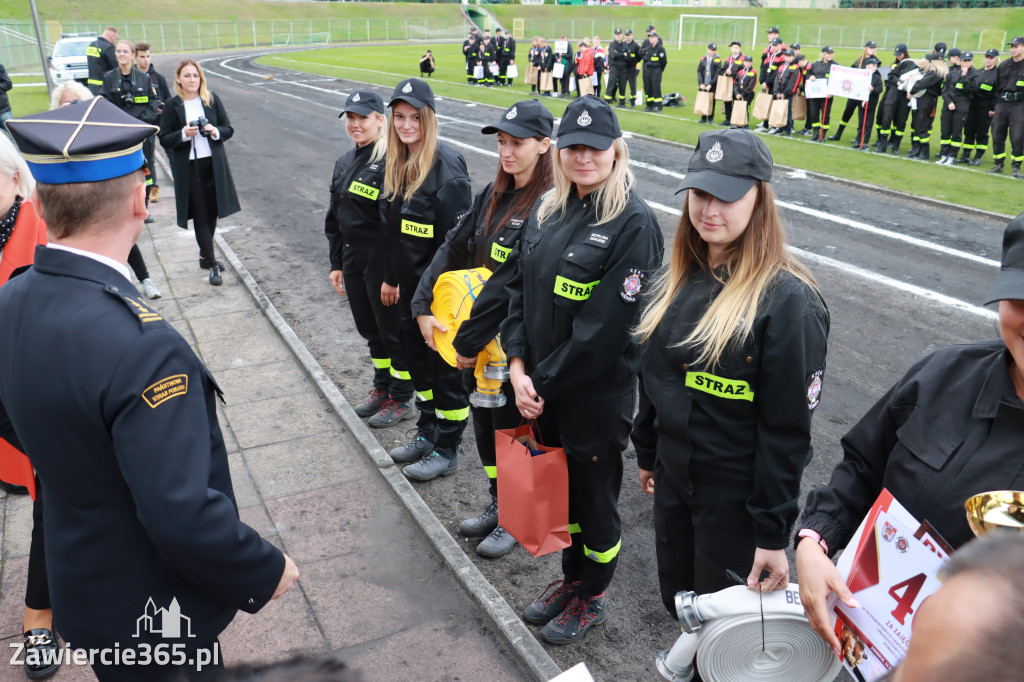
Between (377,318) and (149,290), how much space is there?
4138mm

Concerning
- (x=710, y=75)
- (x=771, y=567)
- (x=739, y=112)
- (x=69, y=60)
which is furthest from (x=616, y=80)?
(x=771, y=567)

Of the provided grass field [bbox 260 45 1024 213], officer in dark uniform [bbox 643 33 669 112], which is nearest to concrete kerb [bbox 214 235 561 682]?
grass field [bbox 260 45 1024 213]

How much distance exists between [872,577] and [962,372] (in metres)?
0.63

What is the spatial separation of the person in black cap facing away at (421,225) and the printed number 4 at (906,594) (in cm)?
383

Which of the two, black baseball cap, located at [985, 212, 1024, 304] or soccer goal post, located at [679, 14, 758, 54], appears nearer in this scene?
black baseball cap, located at [985, 212, 1024, 304]

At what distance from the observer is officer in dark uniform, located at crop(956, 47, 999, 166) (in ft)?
53.7

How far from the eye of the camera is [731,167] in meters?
2.91

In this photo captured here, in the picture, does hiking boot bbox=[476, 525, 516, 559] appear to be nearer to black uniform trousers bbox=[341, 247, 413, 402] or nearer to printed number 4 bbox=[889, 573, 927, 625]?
black uniform trousers bbox=[341, 247, 413, 402]

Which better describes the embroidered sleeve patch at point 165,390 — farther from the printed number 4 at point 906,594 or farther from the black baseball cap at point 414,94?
the black baseball cap at point 414,94

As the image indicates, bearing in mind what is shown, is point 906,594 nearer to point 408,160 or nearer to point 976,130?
point 408,160

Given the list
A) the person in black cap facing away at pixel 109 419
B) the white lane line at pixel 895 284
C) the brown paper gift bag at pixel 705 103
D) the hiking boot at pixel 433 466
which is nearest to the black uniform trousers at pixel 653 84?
the brown paper gift bag at pixel 705 103

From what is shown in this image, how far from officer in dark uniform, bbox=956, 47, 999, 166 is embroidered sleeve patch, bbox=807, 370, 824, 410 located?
1667 cm

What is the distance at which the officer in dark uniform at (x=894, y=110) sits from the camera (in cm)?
1781

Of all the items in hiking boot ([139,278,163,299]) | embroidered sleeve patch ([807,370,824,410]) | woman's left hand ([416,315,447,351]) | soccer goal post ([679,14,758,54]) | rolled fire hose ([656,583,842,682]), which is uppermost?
soccer goal post ([679,14,758,54])
